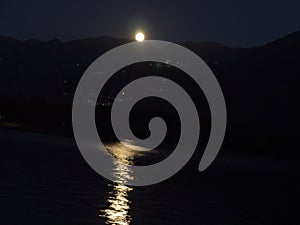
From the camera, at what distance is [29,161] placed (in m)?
96.7

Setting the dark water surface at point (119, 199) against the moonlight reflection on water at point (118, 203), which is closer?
the dark water surface at point (119, 199)

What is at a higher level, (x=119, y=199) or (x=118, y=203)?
(x=119, y=199)

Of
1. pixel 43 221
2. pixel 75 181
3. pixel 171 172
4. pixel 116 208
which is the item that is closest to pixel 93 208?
pixel 116 208

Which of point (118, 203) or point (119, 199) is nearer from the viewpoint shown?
point (118, 203)

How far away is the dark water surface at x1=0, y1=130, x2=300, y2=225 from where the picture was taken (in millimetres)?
49656

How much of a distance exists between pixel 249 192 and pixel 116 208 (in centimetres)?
3822

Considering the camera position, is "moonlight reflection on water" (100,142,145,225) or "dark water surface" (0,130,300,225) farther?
"moonlight reflection on water" (100,142,145,225)

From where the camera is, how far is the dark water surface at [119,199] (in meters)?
49.7

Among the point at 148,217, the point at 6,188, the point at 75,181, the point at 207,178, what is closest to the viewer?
the point at 148,217

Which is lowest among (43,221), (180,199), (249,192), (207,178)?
(43,221)

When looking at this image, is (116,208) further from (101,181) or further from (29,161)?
(29,161)

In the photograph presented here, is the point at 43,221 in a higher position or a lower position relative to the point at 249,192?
lower

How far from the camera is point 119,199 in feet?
206

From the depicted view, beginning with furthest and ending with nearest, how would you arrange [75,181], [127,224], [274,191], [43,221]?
[274,191], [75,181], [127,224], [43,221]
